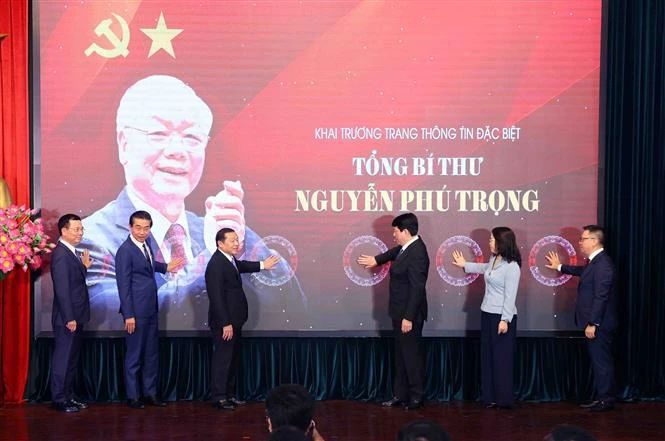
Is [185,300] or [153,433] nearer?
[153,433]

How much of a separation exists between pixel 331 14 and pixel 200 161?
1447 millimetres

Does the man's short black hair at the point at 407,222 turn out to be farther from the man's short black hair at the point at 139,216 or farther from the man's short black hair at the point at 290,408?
the man's short black hair at the point at 290,408

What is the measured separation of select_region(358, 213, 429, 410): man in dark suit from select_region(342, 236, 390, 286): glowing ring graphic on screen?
234 millimetres

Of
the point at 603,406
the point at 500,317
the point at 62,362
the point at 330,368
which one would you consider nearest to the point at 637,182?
the point at 500,317

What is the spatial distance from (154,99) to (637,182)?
3.61 metres

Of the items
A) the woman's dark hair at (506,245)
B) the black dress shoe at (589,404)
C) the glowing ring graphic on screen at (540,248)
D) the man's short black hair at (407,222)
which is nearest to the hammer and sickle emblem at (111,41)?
the man's short black hair at (407,222)

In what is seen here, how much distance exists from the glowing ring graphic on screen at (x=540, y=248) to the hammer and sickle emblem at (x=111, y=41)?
131 inches

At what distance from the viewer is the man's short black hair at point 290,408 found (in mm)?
3096

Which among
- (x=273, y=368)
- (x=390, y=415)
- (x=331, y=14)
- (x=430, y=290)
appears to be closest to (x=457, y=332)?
(x=430, y=290)

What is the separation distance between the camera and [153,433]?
5.88 meters

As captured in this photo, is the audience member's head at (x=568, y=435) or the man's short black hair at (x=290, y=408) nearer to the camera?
the audience member's head at (x=568, y=435)

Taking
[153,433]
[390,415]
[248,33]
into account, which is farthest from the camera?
[248,33]

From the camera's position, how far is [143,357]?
21.8ft

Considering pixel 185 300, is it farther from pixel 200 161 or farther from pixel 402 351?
pixel 402 351
